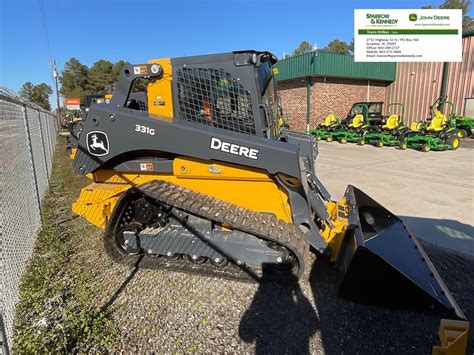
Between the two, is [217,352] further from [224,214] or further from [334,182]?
[334,182]

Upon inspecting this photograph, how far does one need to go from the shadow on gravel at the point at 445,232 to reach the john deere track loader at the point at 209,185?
1.30 m

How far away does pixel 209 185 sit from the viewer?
3.51m

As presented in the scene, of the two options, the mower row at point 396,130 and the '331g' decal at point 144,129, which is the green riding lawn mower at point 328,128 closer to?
the mower row at point 396,130

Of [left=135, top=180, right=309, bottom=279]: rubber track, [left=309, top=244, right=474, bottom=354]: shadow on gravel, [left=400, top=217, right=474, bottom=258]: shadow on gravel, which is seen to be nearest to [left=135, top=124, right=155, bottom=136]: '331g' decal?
[left=135, top=180, right=309, bottom=279]: rubber track

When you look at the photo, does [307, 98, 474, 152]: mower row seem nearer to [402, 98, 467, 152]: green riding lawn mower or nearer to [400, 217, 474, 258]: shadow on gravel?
[402, 98, 467, 152]: green riding lawn mower

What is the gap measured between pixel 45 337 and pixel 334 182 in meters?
6.67

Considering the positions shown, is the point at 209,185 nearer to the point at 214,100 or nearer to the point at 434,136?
the point at 214,100

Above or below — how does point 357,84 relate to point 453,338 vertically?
above

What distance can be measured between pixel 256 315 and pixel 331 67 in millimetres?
19218

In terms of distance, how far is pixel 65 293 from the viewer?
128 inches

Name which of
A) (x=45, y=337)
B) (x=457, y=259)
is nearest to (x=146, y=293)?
(x=45, y=337)

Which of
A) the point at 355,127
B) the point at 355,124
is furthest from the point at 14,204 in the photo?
the point at 355,124

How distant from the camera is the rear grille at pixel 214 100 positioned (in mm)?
3373

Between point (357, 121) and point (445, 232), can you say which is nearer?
point (445, 232)
